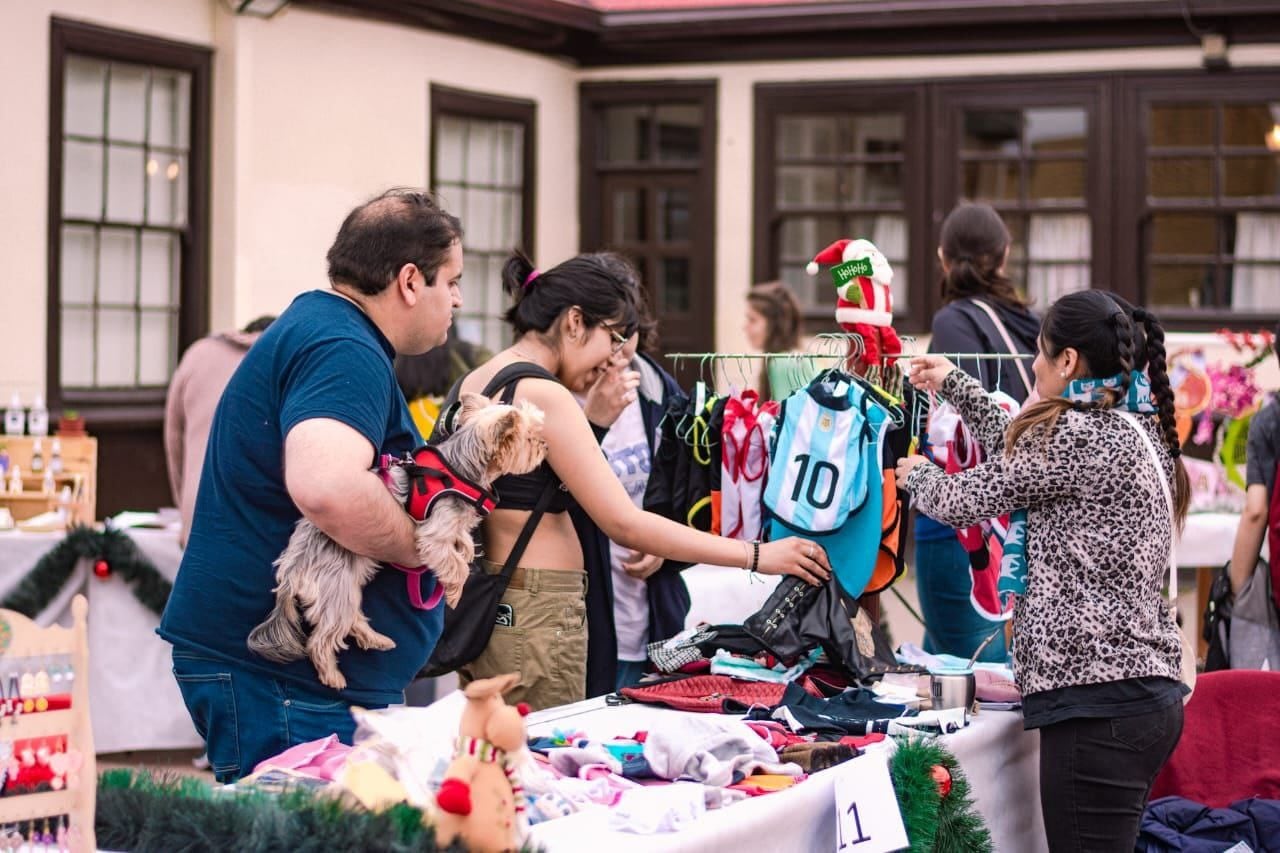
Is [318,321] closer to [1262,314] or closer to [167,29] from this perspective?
[167,29]

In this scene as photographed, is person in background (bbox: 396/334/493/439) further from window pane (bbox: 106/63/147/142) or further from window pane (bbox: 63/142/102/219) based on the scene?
window pane (bbox: 106/63/147/142)

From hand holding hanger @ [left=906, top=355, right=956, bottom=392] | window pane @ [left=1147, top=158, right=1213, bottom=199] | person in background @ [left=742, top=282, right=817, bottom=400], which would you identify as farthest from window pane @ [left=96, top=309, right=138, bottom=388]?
window pane @ [left=1147, top=158, right=1213, bottom=199]

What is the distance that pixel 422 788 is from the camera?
2.44 m

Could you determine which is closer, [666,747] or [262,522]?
[262,522]

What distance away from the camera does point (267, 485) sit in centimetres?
287

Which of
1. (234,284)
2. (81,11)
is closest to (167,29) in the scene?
(81,11)

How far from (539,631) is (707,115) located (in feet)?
28.2

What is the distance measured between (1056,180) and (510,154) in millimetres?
3957

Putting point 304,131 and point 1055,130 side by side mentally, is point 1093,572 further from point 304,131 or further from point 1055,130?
point 1055,130

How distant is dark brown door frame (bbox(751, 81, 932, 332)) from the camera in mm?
11477

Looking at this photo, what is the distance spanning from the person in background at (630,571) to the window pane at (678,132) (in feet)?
24.3

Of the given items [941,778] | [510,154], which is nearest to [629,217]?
[510,154]

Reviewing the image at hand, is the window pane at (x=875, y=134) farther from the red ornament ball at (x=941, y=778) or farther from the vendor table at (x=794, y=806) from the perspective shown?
the red ornament ball at (x=941, y=778)

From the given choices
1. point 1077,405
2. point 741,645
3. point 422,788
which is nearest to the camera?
point 422,788
